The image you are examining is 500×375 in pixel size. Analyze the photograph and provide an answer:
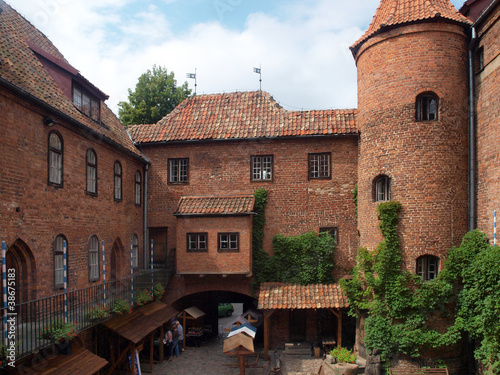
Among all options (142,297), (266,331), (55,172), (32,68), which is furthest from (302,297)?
(32,68)

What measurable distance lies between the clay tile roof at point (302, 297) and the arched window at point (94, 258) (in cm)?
633

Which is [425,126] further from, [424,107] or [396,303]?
[396,303]

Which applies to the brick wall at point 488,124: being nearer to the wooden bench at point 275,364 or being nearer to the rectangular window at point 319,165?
the rectangular window at point 319,165

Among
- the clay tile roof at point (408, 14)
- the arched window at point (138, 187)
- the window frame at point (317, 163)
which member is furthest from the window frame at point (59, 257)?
the clay tile roof at point (408, 14)

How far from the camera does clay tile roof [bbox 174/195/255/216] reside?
694 inches

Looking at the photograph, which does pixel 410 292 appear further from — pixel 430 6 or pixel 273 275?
pixel 430 6

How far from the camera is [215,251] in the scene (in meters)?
17.5

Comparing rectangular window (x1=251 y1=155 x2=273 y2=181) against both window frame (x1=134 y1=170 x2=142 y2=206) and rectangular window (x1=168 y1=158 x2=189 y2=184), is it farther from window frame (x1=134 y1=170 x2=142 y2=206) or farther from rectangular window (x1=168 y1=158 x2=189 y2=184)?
window frame (x1=134 y1=170 x2=142 y2=206)

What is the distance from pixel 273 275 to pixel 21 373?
1096 centimetres

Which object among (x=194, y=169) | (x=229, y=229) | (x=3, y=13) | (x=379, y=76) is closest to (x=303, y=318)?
(x=229, y=229)

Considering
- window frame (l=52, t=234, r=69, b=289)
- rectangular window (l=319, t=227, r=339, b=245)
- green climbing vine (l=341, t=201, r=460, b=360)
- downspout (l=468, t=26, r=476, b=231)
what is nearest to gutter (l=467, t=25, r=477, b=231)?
downspout (l=468, t=26, r=476, b=231)

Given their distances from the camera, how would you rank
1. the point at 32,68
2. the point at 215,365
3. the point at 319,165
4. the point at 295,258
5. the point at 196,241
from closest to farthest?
the point at 32,68 → the point at 215,365 → the point at 196,241 → the point at 295,258 → the point at 319,165

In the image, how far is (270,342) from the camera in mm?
18547

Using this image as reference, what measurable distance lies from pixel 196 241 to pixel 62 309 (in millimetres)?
6529
